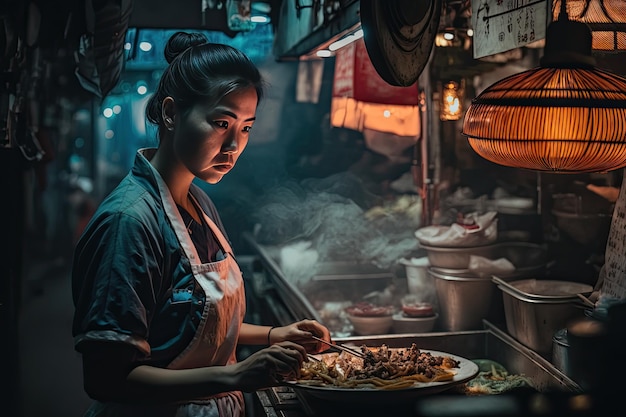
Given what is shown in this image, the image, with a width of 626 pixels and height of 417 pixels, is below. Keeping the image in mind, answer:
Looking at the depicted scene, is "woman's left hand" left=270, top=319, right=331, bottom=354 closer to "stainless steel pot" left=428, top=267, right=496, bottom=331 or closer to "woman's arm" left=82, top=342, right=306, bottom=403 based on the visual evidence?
"woman's arm" left=82, top=342, right=306, bottom=403

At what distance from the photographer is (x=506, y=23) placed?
3863 mm

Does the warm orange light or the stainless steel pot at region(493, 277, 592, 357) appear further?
the warm orange light

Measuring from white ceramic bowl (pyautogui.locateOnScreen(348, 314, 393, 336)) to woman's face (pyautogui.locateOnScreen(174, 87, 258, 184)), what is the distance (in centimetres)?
277

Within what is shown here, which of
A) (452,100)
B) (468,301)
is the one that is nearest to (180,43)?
(468,301)

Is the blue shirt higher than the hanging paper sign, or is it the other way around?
the hanging paper sign

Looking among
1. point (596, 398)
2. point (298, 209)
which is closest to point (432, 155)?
point (298, 209)

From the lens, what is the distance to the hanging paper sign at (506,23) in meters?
3.58

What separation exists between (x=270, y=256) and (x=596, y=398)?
22.1 feet

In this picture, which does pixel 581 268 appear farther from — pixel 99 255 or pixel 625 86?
pixel 99 255

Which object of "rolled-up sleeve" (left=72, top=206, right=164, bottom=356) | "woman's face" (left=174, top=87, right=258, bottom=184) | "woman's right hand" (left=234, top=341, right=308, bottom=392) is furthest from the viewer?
"woman's face" (left=174, top=87, right=258, bottom=184)

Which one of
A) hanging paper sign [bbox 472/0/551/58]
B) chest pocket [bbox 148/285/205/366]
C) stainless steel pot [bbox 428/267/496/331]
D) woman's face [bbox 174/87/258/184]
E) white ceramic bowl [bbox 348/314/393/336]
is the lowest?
white ceramic bowl [bbox 348/314/393/336]

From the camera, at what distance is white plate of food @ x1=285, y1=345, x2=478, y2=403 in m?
3.30

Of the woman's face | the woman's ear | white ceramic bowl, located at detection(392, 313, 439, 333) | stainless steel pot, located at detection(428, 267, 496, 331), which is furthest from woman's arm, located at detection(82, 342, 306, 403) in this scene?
white ceramic bowl, located at detection(392, 313, 439, 333)

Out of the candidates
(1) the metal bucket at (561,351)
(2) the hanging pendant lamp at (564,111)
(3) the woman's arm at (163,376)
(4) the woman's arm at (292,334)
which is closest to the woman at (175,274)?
(3) the woman's arm at (163,376)
